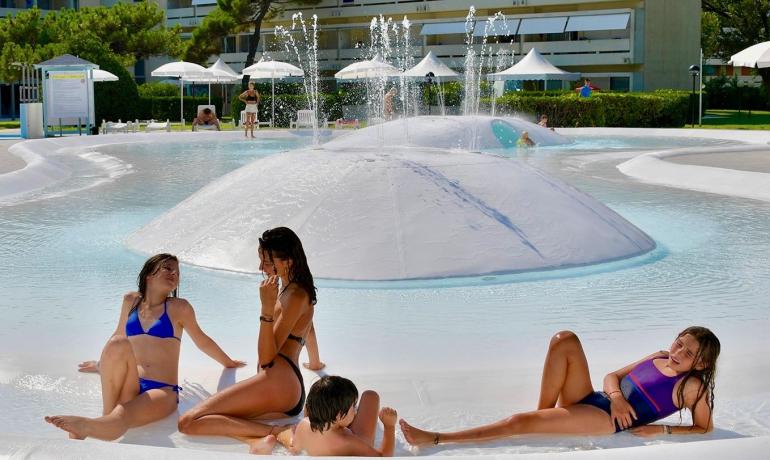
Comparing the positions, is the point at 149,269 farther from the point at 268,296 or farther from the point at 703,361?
the point at 703,361

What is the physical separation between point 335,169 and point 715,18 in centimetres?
5364

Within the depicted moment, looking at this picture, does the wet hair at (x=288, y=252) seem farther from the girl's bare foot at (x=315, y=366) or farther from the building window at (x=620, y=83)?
the building window at (x=620, y=83)

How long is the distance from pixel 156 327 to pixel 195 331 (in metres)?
0.22

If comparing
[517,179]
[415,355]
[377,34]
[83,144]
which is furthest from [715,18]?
[415,355]

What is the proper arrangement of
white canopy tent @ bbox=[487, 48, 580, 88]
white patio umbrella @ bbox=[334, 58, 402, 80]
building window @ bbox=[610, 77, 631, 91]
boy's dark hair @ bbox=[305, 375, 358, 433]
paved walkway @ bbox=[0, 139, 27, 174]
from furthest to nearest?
1. building window @ bbox=[610, 77, 631, 91]
2. white canopy tent @ bbox=[487, 48, 580, 88]
3. white patio umbrella @ bbox=[334, 58, 402, 80]
4. paved walkway @ bbox=[0, 139, 27, 174]
5. boy's dark hair @ bbox=[305, 375, 358, 433]

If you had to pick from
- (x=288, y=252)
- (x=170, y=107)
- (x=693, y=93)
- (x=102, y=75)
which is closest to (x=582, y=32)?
(x=693, y=93)

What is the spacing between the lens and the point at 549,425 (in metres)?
4.94

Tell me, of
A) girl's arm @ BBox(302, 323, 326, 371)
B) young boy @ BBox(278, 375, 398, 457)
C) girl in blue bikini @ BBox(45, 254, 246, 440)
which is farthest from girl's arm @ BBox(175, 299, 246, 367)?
young boy @ BBox(278, 375, 398, 457)

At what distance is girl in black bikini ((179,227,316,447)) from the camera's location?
16.1ft

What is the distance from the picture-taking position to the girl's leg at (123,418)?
4.66m

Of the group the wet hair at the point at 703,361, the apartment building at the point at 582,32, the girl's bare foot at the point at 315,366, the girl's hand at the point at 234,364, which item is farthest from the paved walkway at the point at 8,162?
the apartment building at the point at 582,32

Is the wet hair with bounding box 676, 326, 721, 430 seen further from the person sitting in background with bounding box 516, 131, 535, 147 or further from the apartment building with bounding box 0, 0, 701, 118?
the apartment building with bounding box 0, 0, 701, 118

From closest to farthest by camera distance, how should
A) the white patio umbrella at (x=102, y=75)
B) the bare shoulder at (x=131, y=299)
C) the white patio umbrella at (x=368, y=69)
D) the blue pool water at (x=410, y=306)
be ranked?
the bare shoulder at (x=131, y=299)
the blue pool water at (x=410, y=306)
the white patio umbrella at (x=102, y=75)
the white patio umbrella at (x=368, y=69)

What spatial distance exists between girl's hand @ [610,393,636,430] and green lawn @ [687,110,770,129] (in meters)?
34.6
